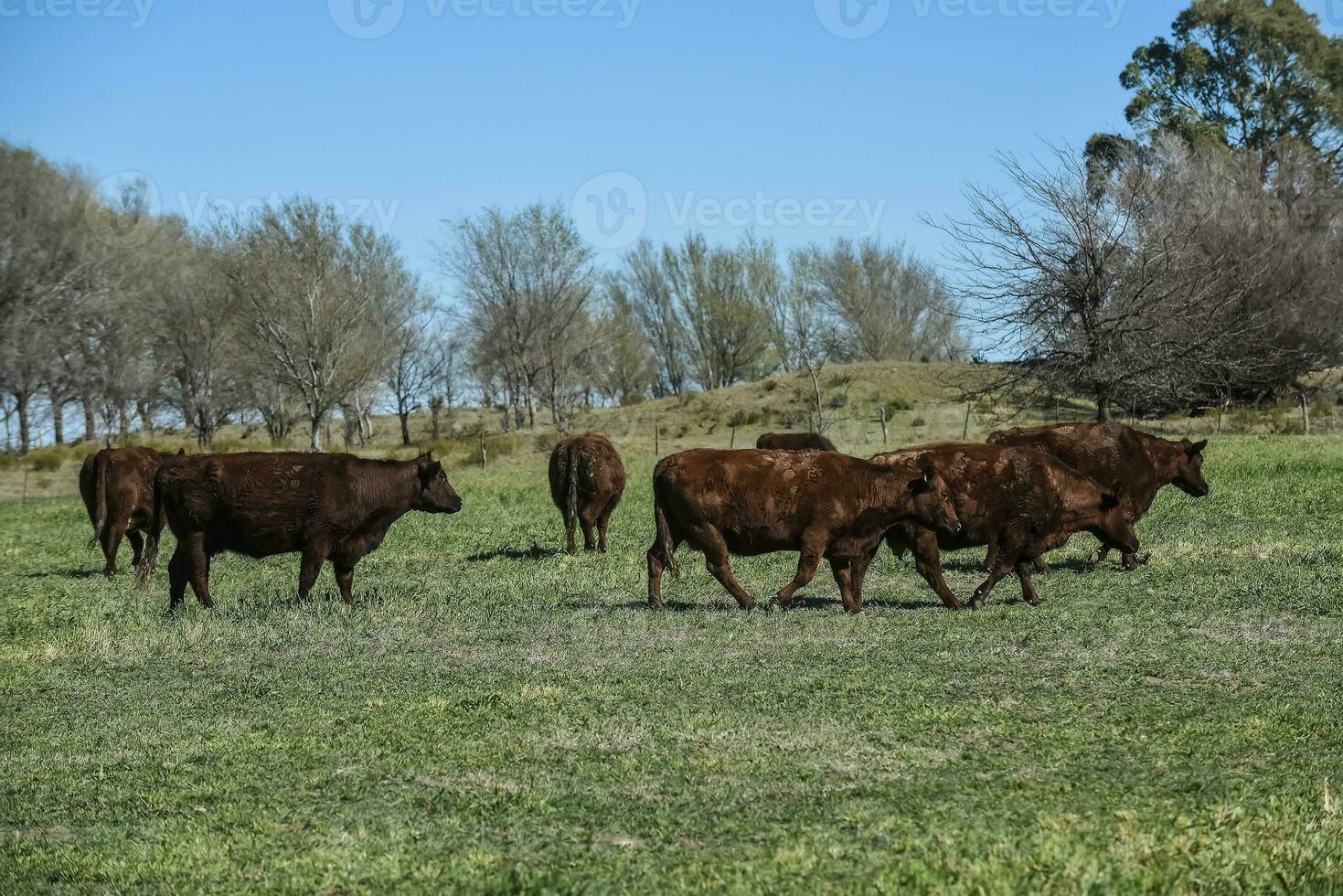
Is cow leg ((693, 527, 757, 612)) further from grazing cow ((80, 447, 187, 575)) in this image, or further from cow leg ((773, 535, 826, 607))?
grazing cow ((80, 447, 187, 575))

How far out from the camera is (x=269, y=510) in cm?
1495

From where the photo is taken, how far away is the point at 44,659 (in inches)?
476

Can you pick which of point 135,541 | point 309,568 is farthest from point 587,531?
point 135,541

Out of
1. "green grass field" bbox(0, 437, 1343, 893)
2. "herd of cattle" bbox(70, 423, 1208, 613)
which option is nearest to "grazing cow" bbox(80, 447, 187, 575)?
"herd of cattle" bbox(70, 423, 1208, 613)

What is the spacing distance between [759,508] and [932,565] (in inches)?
72.3

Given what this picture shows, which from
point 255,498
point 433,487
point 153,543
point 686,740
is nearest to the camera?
point 686,740

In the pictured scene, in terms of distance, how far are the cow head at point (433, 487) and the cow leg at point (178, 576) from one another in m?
2.86

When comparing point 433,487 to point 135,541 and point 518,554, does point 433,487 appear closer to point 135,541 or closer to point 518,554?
point 518,554

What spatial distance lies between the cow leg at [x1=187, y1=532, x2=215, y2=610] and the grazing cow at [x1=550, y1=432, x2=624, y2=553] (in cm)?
669

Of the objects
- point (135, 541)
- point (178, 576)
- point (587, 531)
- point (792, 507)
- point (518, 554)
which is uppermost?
point (792, 507)

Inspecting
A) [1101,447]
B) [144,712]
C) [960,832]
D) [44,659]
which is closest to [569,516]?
[1101,447]

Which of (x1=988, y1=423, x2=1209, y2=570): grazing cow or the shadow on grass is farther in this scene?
the shadow on grass

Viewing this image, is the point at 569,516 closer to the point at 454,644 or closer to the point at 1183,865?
the point at 454,644

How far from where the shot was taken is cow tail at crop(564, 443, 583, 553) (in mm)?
21000
